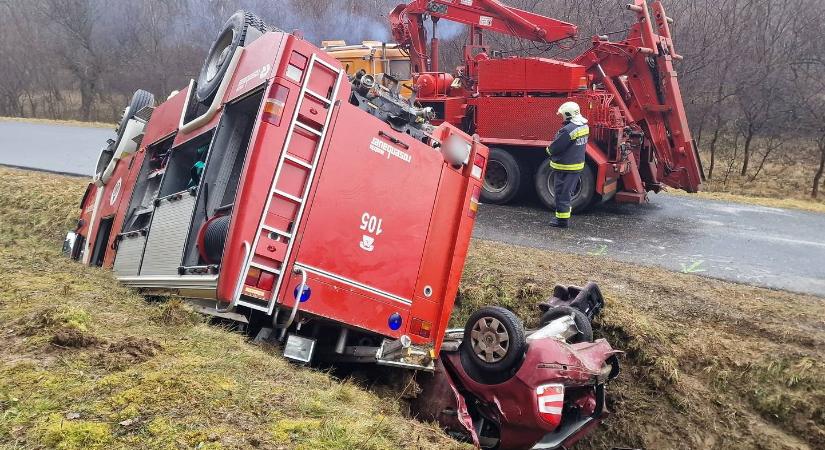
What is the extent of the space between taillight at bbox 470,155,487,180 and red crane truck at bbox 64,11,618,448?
0.01 meters

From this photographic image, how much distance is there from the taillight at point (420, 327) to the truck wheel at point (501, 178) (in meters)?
5.13

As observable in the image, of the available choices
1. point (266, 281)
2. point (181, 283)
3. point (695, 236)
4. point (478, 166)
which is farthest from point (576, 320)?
point (695, 236)

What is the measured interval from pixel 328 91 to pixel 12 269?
3.13m

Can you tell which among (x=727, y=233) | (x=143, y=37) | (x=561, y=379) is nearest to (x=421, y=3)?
(x=727, y=233)

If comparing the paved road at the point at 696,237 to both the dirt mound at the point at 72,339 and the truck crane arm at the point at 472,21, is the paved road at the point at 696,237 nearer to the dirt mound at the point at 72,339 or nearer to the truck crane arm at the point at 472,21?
the truck crane arm at the point at 472,21

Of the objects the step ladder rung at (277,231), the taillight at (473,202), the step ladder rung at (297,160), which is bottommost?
the step ladder rung at (277,231)

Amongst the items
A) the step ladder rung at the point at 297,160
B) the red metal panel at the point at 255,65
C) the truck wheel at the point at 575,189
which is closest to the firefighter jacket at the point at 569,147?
the truck wheel at the point at 575,189

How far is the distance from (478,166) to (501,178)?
4973 mm

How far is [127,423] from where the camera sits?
7.47 feet

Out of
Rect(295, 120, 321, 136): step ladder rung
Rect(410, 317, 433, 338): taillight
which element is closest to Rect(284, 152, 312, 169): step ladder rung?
Rect(295, 120, 321, 136): step ladder rung

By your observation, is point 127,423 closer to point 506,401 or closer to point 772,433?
point 506,401

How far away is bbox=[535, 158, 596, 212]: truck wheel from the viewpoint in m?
8.55

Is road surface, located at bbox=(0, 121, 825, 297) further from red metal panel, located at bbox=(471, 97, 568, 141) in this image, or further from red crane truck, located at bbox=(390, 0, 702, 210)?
red metal panel, located at bbox=(471, 97, 568, 141)

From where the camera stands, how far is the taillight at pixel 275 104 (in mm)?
3553
